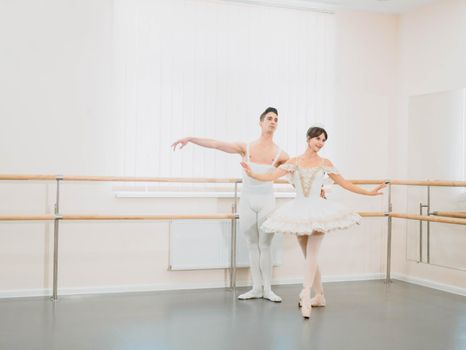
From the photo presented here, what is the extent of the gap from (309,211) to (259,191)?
0.58m

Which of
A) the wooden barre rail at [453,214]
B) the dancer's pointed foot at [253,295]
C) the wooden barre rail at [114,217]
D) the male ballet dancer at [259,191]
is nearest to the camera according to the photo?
the wooden barre rail at [114,217]

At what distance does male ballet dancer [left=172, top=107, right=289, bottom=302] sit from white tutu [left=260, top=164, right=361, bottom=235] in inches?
11.2

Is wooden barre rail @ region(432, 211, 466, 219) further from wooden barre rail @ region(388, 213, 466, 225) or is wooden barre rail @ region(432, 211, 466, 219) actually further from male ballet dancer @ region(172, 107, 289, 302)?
male ballet dancer @ region(172, 107, 289, 302)

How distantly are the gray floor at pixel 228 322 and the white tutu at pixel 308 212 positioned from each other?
0.62m

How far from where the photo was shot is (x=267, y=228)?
4.35m

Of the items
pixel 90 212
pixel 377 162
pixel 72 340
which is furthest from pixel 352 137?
pixel 72 340

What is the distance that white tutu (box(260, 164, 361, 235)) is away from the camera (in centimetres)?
420

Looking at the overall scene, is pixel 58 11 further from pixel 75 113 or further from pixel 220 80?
pixel 220 80

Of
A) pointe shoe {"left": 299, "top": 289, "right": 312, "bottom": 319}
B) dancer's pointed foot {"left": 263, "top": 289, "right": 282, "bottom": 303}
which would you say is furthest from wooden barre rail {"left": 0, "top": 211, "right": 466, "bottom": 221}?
pointe shoe {"left": 299, "top": 289, "right": 312, "bottom": 319}

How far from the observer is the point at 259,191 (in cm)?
474

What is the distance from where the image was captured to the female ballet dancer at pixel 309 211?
4.21m

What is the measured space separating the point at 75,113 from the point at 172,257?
1.43 m

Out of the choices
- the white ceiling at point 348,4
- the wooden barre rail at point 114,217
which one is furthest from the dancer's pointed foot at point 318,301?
the white ceiling at point 348,4

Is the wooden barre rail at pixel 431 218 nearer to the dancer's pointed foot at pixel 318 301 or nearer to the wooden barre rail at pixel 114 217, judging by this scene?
the dancer's pointed foot at pixel 318 301
